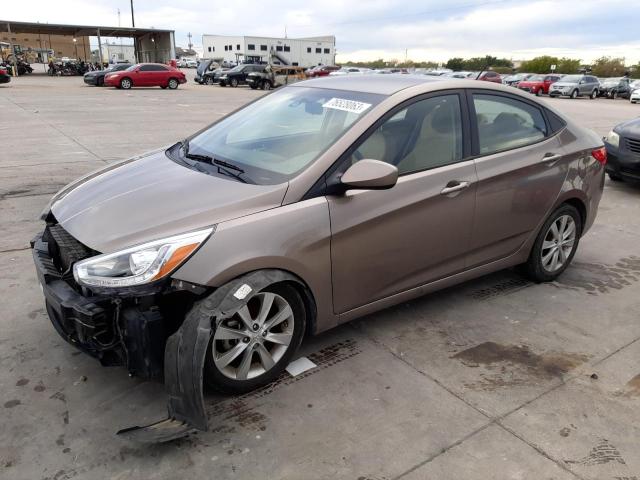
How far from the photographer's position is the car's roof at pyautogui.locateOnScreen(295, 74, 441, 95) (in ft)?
11.3

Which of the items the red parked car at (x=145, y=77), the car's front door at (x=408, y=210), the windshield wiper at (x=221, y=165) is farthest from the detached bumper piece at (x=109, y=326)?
the red parked car at (x=145, y=77)

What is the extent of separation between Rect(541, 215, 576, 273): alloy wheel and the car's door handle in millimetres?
1205

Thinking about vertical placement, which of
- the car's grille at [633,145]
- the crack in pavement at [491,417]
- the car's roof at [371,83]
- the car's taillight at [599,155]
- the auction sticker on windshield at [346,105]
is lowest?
the crack in pavement at [491,417]

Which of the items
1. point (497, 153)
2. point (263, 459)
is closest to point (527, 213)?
point (497, 153)

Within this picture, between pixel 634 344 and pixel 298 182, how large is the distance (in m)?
2.51

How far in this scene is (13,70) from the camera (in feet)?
135

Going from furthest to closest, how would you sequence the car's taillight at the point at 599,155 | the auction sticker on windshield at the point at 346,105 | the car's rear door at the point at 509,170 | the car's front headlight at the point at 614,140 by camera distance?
the car's front headlight at the point at 614,140 → the car's taillight at the point at 599,155 → the car's rear door at the point at 509,170 → the auction sticker on windshield at the point at 346,105

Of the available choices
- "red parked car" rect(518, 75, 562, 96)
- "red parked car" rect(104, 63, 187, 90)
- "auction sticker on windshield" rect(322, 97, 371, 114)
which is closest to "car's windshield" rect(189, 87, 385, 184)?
"auction sticker on windshield" rect(322, 97, 371, 114)

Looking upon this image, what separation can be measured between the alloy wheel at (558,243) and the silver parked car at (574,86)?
32.5 meters

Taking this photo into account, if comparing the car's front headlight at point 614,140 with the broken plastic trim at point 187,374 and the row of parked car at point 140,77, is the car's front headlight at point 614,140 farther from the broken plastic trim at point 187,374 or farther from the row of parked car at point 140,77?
the row of parked car at point 140,77

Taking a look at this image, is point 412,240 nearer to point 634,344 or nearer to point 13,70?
point 634,344

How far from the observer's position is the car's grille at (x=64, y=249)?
2736 millimetres

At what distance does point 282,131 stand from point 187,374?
178 centimetres

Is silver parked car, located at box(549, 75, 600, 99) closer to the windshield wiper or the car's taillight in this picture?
the car's taillight
